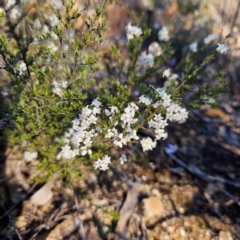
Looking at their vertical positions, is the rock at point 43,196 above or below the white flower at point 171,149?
below

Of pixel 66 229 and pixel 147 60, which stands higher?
pixel 147 60

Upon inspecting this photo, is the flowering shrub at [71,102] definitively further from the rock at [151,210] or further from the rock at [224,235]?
the rock at [224,235]

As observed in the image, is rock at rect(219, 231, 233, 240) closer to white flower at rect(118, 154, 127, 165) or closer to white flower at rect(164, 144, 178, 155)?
white flower at rect(164, 144, 178, 155)

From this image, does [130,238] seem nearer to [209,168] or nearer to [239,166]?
[209,168]

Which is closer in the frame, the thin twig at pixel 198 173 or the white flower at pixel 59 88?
the white flower at pixel 59 88

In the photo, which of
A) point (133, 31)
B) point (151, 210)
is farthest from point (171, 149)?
point (133, 31)

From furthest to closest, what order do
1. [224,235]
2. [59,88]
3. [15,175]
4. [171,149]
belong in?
[171,149], [15,175], [224,235], [59,88]

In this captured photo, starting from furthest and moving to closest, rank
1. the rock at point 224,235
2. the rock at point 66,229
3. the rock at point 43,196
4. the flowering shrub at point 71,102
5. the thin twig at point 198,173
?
the thin twig at point 198,173 → the rock at point 43,196 → the rock at point 224,235 → the rock at point 66,229 → the flowering shrub at point 71,102

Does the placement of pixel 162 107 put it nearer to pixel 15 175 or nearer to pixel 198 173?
pixel 198 173

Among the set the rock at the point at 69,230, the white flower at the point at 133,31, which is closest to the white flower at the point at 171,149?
the rock at the point at 69,230
